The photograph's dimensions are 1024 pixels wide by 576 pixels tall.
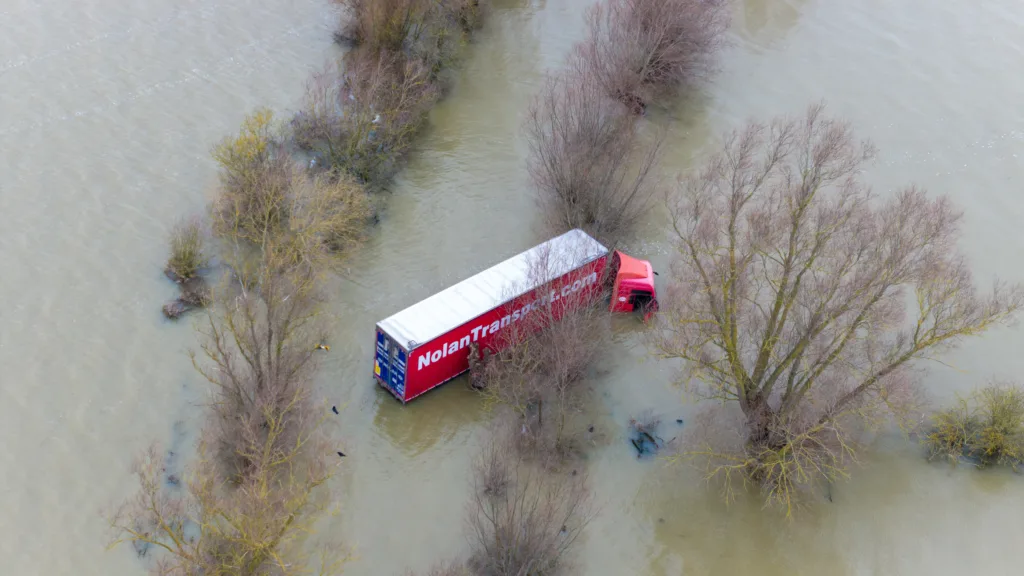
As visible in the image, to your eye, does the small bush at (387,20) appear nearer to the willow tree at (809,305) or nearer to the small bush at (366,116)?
the small bush at (366,116)

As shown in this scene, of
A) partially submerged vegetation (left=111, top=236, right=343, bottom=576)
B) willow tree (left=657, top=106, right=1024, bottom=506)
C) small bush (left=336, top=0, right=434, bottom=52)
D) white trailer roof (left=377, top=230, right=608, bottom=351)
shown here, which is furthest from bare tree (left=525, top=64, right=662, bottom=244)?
small bush (left=336, top=0, right=434, bottom=52)

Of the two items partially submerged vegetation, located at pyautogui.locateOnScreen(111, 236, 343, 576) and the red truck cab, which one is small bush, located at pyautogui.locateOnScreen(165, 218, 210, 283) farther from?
the red truck cab

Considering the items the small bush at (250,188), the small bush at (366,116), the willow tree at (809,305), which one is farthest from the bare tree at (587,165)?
the small bush at (250,188)

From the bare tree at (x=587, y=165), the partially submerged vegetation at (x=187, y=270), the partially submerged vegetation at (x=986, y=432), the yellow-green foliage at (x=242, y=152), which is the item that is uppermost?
the bare tree at (x=587, y=165)

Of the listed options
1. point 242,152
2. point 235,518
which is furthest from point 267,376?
point 242,152

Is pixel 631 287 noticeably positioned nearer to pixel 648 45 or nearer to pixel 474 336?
pixel 474 336

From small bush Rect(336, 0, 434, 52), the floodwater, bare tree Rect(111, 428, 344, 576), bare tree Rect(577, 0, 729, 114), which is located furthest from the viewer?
small bush Rect(336, 0, 434, 52)
